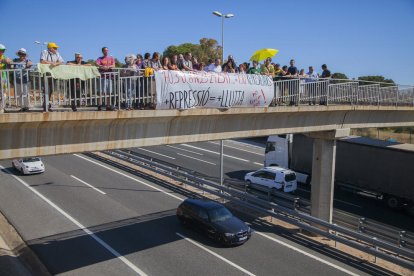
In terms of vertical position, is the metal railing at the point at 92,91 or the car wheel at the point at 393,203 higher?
the metal railing at the point at 92,91

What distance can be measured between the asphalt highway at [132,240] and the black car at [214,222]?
1.21 ft

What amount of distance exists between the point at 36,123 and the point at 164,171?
1551cm

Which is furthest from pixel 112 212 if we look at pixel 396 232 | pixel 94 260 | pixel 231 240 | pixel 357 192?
pixel 357 192

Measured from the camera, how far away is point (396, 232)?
1337 centimetres

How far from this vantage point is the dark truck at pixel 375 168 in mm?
19462

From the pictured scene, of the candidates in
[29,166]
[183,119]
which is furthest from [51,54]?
[29,166]

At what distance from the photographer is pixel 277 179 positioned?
22344 millimetres

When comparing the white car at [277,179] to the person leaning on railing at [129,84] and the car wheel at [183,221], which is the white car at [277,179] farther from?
the person leaning on railing at [129,84]

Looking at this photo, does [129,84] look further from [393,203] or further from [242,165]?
[242,165]

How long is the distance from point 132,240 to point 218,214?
340cm

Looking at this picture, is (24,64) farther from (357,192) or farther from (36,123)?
(357,192)

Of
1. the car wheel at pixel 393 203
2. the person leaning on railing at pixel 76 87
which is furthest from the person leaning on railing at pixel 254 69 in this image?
the car wheel at pixel 393 203

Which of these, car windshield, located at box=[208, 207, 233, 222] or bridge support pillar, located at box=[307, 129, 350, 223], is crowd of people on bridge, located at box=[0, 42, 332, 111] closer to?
bridge support pillar, located at box=[307, 129, 350, 223]

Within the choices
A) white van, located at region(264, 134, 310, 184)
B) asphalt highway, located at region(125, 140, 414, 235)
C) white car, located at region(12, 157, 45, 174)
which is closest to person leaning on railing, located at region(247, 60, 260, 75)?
asphalt highway, located at region(125, 140, 414, 235)
